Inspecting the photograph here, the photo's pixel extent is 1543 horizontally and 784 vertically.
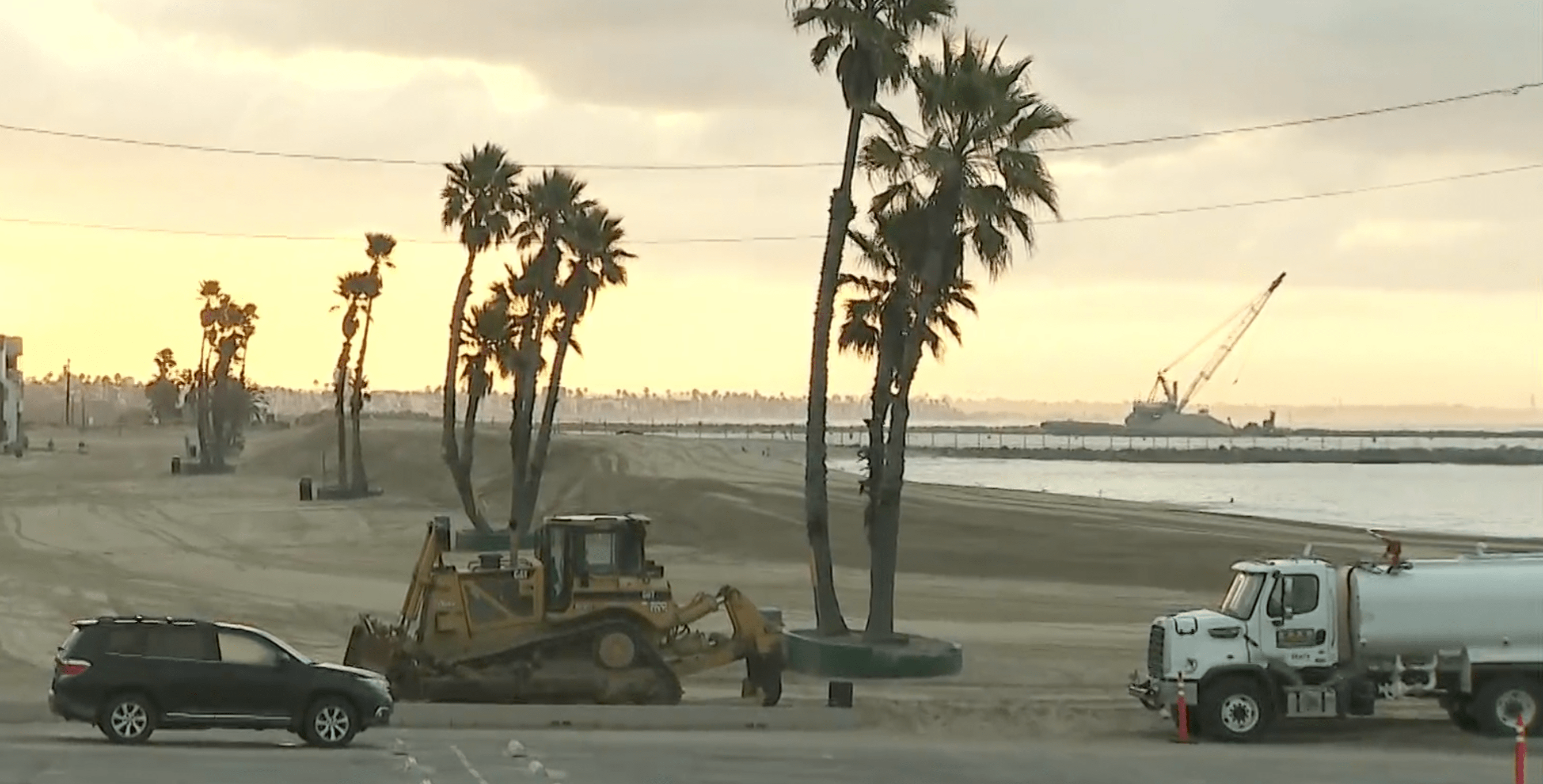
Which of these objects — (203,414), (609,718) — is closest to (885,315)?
(609,718)

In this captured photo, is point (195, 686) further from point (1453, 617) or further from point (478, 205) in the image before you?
point (478, 205)

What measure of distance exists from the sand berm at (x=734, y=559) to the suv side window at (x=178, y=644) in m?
5.28

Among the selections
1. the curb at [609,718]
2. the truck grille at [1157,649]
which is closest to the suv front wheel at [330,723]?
the curb at [609,718]

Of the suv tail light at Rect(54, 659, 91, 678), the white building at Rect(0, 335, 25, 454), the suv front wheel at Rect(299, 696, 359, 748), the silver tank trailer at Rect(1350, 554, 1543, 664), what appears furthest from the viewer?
the white building at Rect(0, 335, 25, 454)

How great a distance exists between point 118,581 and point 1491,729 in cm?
3344

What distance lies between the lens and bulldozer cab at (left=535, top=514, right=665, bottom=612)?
2573 cm

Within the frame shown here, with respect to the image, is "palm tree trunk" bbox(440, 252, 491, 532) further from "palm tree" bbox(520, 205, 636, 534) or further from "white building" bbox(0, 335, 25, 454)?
"white building" bbox(0, 335, 25, 454)

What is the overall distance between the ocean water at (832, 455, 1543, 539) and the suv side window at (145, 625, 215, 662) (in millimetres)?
76506

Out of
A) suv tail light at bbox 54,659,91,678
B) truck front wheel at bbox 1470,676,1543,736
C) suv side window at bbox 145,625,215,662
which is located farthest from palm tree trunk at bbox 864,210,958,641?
suv tail light at bbox 54,659,91,678

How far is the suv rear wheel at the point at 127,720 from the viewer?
834 inches

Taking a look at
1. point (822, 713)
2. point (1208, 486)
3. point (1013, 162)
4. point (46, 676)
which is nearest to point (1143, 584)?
point (1013, 162)

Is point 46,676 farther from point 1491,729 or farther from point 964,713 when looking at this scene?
point 1491,729

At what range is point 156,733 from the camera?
22.8 m

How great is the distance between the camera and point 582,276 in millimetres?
57781
